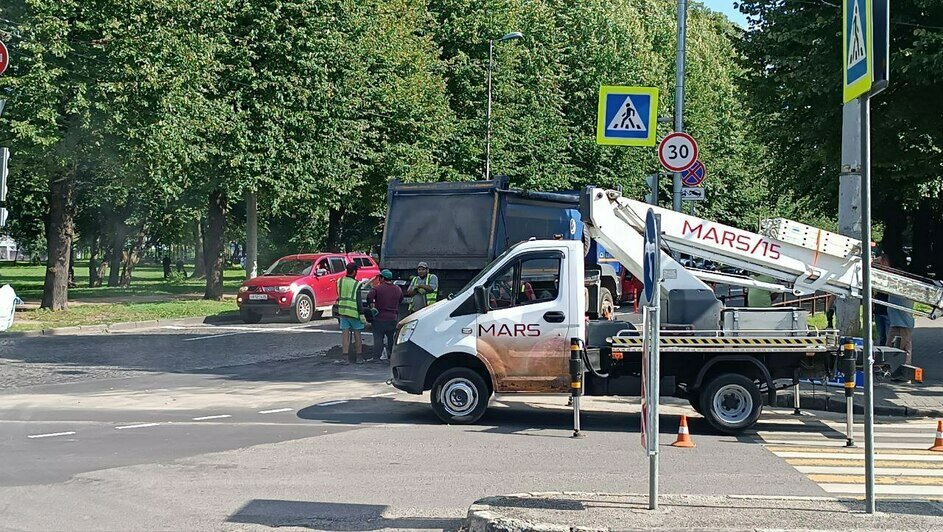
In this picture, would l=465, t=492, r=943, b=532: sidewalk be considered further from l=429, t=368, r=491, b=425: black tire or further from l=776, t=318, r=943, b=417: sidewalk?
l=776, t=318, r=943, b=417: sidewalk

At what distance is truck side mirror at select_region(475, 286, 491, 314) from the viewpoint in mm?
12086

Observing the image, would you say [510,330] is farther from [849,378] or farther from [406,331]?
[849,378]

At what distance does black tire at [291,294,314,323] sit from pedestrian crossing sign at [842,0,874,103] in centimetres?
2237

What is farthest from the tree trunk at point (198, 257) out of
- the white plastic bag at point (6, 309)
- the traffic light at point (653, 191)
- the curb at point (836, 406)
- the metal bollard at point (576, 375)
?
the metal bollard at point (576, 375)

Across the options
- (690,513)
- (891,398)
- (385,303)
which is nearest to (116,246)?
(385,303)

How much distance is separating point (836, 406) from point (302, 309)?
671 inches

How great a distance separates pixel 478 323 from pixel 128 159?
19.0 metres

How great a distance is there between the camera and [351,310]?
18.6 meters

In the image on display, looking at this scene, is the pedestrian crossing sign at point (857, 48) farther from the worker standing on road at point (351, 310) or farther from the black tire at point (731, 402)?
the worker standing on road at point (351, 310)

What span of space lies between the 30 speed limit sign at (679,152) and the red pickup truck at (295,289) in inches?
457

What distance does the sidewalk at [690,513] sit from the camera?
6578 millimetres

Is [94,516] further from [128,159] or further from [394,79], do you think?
[394,79]

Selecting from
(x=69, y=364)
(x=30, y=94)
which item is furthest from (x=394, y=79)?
(x=69, y=364)

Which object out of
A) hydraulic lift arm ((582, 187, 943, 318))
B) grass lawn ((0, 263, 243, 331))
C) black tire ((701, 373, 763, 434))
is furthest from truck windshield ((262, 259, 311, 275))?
black tire ((701, 373, 763, 434))
